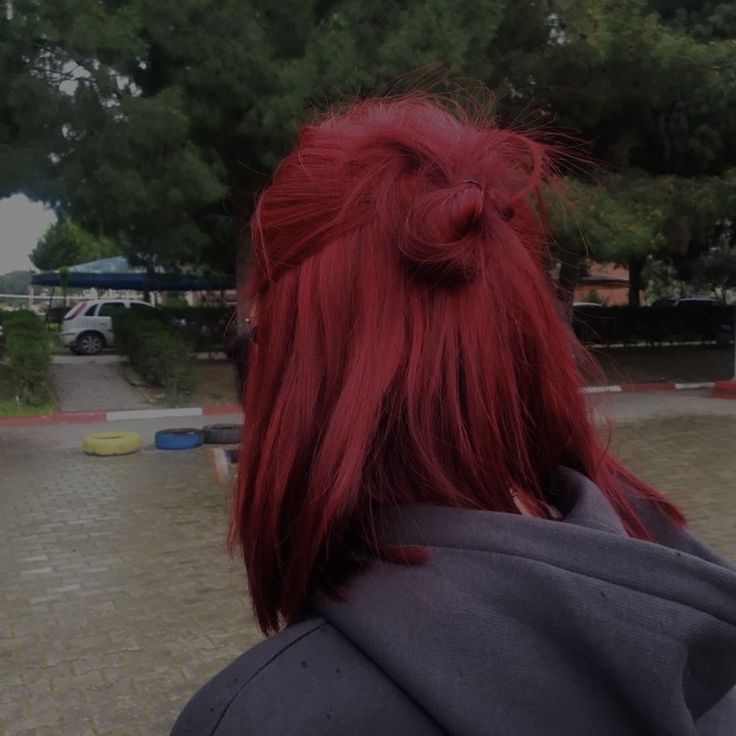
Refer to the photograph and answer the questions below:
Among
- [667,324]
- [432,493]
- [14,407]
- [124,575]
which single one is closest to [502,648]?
[432,493]

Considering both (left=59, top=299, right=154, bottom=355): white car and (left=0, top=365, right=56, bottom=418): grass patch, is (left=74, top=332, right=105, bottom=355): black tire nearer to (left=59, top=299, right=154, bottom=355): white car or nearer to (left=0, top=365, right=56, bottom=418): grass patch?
(left=59, top=299, right=154, bottom=355): white car

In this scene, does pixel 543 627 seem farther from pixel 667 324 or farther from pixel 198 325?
pixel 667 324

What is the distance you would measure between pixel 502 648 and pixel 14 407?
12.7m

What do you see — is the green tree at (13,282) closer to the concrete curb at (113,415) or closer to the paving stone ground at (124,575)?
the concrete curb at (113,415)

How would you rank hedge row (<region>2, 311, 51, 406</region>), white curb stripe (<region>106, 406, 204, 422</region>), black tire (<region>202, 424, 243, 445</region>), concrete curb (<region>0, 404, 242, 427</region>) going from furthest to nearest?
hedge row (<region>2, 311, 51, 406</region>) → white curb stripe (<region>106, 406, 204, 422</region>) → concrete curb (<region>0, 404, 242, 427</region>) → black tire (<region>202, 424, 243, 445</region>)

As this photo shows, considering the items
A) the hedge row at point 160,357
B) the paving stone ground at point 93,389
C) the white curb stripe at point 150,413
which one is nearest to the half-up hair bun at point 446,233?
the white curb stripe at point 150,413

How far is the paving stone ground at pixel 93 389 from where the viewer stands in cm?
1330

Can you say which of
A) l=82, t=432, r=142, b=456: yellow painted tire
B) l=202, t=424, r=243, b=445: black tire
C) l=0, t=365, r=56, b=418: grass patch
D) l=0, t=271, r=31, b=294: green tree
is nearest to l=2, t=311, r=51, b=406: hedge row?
l=0, t=365, r=56, b=418: grass patch

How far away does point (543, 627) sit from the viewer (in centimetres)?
75

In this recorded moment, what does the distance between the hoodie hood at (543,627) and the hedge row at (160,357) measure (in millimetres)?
13234

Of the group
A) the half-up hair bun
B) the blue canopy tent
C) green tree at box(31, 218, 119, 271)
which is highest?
green tree at box(31, 218, 119, 271)

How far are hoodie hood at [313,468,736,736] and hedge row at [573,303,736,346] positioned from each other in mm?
21402

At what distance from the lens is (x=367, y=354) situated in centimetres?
86

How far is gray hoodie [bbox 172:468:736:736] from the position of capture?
2.42 ft
